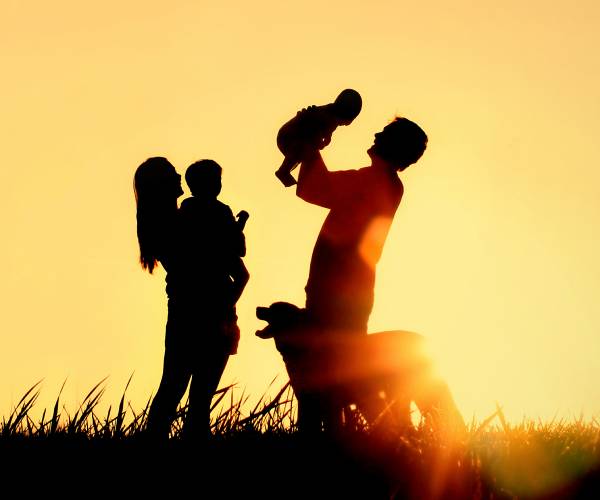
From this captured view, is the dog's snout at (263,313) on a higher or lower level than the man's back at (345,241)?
lower

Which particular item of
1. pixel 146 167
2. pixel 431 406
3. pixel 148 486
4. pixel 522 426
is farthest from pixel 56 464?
pixel 522 426

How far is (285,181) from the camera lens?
4.34 m

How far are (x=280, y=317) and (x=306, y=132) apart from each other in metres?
0.91

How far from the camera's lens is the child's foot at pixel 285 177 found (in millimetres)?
4336

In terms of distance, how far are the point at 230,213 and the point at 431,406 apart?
1.71 meters

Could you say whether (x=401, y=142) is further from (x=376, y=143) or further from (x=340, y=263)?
(x=340, y=263)

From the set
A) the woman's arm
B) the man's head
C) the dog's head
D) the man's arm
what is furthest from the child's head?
the dog's head

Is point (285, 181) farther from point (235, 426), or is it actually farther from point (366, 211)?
point (235, 426)

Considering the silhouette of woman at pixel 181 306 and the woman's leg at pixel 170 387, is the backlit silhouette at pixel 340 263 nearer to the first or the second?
the silhouette of woman at pixel 181 306

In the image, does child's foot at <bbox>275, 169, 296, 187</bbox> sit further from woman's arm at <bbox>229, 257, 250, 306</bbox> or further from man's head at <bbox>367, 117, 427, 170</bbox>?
woman's arm at <bbox>229, 257, 250, 306</bbox>

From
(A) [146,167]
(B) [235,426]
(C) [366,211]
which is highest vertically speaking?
(A) [146,167]

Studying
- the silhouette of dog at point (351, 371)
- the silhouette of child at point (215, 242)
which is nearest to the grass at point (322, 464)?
the silhouette of dog at point (351, 371)

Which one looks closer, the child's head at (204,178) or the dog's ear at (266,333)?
the dog's ear at (266,333)

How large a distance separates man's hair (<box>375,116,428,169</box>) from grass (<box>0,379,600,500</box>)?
138cm
